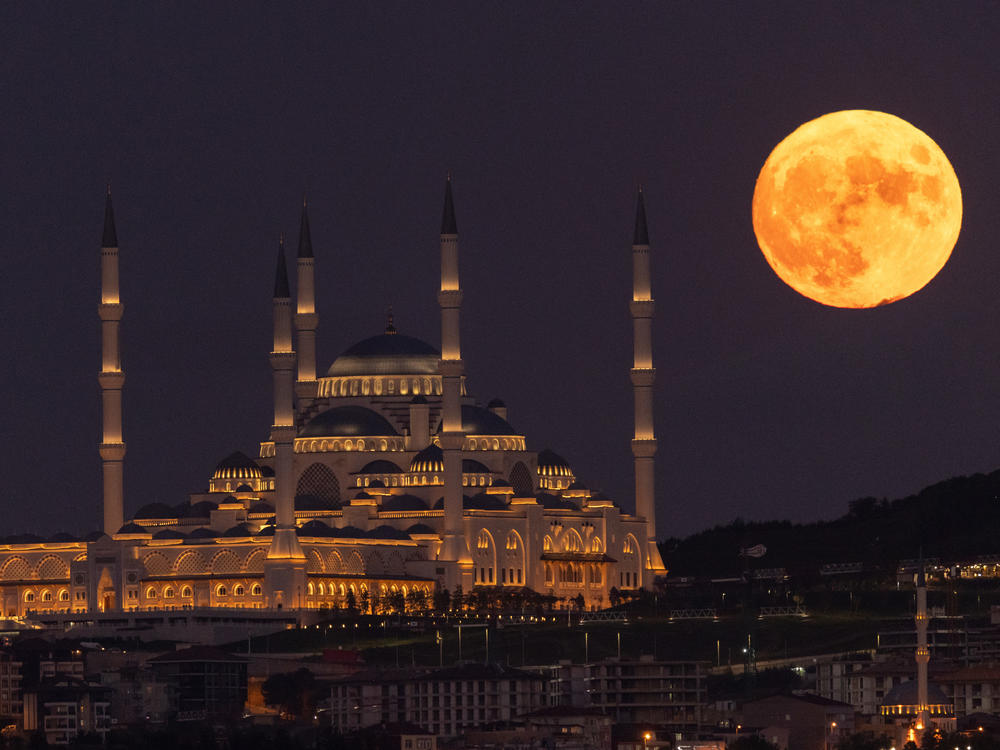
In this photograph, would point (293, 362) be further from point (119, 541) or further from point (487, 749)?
point (487, 749)

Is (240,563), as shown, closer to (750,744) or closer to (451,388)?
(451,388)

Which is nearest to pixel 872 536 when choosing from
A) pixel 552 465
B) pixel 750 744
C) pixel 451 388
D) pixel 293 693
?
pixel 552 465

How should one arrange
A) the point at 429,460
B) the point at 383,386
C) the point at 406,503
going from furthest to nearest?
the point at 383,386 → the point at 429,460 → the point at 406,503

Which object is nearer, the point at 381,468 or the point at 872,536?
the point at 381,468

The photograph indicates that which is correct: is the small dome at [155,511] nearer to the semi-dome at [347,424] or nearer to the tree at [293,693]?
the semi-dome at [347,424]

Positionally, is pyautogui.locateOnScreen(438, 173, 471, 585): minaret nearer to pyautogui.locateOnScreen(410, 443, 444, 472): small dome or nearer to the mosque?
the mosque

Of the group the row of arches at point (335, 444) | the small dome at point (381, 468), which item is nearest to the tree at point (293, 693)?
the small dome at point (381, 468)
